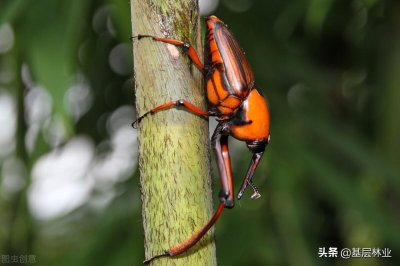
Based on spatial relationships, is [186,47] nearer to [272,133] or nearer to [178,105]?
[178,105]

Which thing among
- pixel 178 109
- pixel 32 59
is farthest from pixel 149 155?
pixel 32 59

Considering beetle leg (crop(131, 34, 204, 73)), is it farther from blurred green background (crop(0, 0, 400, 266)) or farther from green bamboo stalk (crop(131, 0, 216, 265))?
blurred green background (crop(0, 0, 400, 266))

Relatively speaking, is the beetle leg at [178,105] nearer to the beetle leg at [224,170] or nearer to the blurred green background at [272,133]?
the beetle leg at [224,170]

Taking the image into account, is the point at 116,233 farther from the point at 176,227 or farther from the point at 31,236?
the point at 176,227

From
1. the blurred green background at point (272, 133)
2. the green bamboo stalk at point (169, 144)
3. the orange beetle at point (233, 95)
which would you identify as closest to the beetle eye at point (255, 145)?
the orange beetle at point (233, 95)

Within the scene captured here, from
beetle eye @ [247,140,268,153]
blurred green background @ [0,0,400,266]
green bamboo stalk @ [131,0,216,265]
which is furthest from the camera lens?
blurred green background @ [0,0,400,266]

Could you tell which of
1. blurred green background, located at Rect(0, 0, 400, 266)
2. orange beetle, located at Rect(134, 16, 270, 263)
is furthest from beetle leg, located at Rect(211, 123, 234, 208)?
blurred green background, located at Rect(0, 0, 400, 266)
